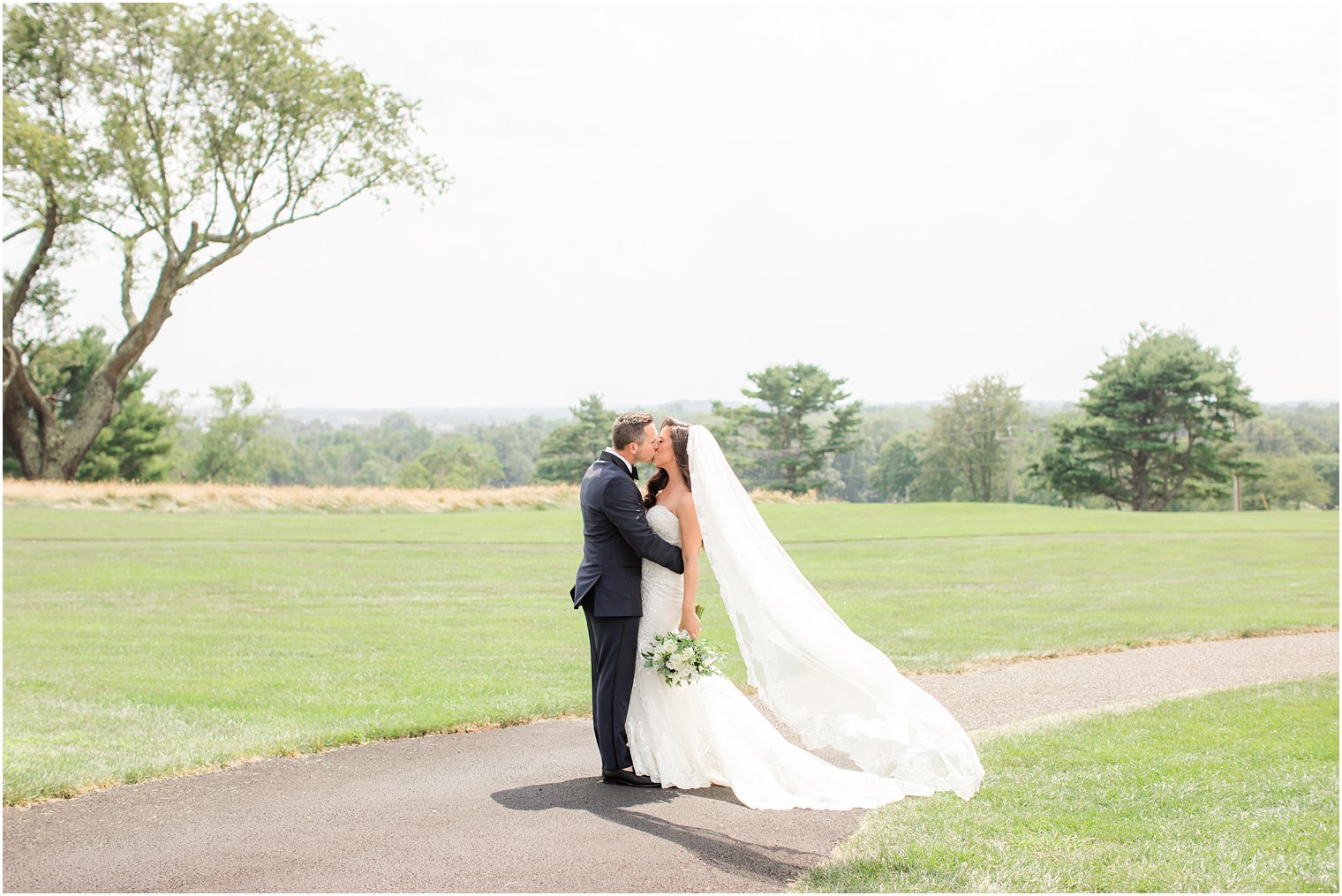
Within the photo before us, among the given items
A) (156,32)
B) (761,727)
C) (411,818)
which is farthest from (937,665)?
(156,32)

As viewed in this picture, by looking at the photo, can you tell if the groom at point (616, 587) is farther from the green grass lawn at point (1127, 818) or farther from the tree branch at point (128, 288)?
the tree branch at point (128, 288)

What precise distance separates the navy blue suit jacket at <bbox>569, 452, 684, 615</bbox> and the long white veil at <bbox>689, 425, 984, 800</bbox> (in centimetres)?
39

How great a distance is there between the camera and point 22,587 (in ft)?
59.2

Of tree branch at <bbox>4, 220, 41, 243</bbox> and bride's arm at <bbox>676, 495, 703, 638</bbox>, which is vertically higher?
tree branch at <bbox>4, 220, 41, 243</bbox>

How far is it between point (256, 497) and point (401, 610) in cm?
1684

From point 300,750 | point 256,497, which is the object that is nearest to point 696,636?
point 300,750

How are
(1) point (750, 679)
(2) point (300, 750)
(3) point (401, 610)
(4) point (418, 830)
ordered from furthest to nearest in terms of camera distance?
1. (3) point (401, 610)
2. (2) point (300, 750)
3. (1) point (750, 679)
4. (4) point (418, 830)

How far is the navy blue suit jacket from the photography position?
22.2 feet

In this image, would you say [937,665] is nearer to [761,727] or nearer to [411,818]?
[761,727]

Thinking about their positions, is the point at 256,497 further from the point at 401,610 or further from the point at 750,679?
the point at 750,679

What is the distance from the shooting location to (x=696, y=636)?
709cm

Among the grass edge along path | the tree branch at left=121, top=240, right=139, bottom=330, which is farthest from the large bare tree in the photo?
the grass edge along path

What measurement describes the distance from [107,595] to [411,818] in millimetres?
13338

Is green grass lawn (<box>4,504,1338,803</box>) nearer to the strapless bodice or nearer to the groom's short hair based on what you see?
the strapless bodice
